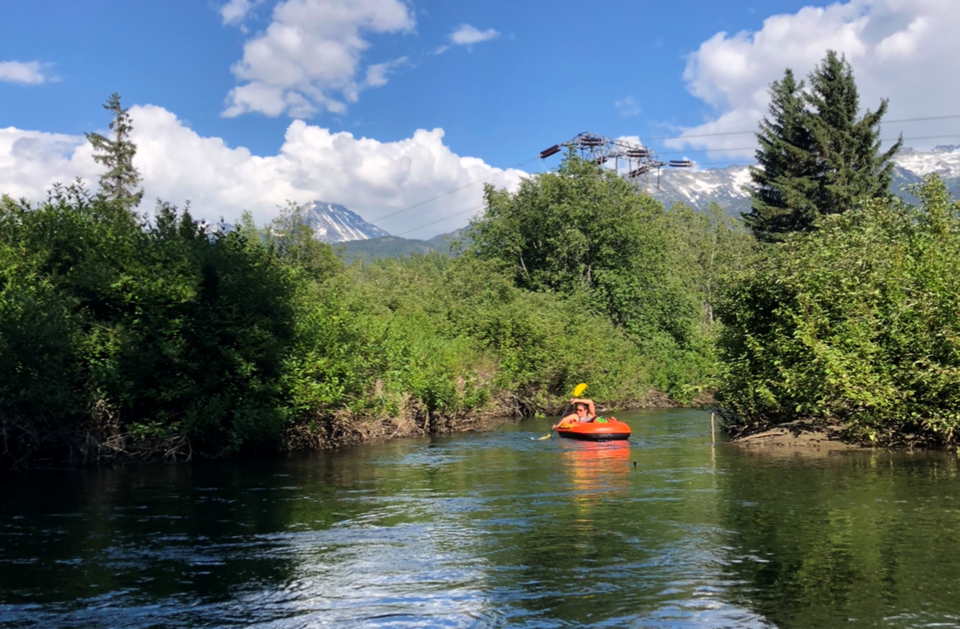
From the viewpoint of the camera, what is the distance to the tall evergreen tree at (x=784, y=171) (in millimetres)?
45594

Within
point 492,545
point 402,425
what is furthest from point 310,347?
point 492,545

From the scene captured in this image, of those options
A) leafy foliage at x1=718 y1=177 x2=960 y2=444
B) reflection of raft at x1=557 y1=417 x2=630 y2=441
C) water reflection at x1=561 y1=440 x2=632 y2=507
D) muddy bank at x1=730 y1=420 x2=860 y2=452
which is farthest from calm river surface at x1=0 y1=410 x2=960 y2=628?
reflection of raft at x1=557 y1=417 x2=630 y2=441

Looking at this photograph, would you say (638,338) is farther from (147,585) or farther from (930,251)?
(147,585)

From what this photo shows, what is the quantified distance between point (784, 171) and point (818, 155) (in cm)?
211

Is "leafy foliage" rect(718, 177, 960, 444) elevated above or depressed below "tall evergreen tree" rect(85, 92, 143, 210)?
below

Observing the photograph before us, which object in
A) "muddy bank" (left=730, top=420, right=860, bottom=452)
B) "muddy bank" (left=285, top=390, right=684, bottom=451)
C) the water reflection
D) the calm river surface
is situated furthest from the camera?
"muddy bank" (left=285, top=390, right=684, bottom=451)

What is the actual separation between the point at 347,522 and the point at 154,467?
938 centimetres

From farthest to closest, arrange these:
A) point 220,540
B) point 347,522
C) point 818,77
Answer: point 818,77 → point 347,522 → point 220,540

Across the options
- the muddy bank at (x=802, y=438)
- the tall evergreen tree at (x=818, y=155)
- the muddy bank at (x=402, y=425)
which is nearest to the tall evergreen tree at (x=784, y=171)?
the tall evergreen tree at (x=818, y=155)

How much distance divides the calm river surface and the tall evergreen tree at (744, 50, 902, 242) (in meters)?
27.6

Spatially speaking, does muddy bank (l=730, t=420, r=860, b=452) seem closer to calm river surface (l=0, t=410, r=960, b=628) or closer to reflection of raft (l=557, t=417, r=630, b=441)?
calm river surface (l=0, t=410, r=960, b=628)

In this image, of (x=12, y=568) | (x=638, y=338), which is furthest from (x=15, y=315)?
(x=638, y=338)

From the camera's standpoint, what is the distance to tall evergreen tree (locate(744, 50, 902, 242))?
1747 inches

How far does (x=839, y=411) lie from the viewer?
2214 cm
